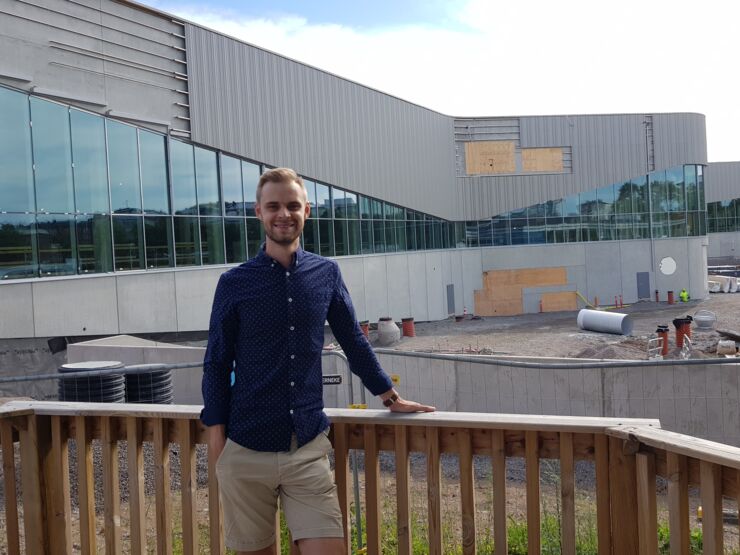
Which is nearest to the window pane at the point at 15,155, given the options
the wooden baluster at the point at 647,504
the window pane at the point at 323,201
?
the window pane at the point at 323,201

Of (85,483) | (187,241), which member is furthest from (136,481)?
(187,241)

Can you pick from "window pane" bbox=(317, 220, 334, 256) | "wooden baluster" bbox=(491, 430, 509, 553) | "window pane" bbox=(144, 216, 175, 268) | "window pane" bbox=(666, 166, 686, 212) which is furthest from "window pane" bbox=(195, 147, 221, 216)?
"window pane" bbox=(666, 166, 686, 212)

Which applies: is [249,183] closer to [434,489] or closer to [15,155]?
[15,155]

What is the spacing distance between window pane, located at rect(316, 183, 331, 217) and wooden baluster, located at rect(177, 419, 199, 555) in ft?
76.8

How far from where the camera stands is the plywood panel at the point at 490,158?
38.8 meters

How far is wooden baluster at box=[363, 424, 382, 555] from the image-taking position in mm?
3469

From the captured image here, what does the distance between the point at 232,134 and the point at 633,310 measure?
23.3 metres

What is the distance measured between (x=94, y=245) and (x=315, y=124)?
1127 centimetres

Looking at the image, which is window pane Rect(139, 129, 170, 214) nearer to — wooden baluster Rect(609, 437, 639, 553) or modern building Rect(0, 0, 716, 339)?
modern building Rect(0, 0, 716, 339)

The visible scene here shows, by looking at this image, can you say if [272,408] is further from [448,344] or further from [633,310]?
[633,310]

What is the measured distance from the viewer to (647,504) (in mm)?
2969

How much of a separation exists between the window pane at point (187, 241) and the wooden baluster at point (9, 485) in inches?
656

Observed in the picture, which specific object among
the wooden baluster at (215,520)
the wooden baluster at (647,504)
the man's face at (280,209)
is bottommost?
the wooden baluster at (215,520)

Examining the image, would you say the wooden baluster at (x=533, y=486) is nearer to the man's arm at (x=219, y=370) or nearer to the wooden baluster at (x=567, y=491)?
the wooden baluster at (x=567, y=491)
